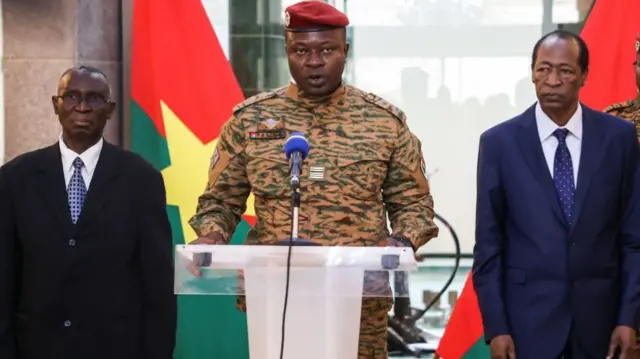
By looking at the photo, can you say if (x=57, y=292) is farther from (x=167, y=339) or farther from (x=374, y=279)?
(x=374, y=279)

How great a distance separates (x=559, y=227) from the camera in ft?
13.7

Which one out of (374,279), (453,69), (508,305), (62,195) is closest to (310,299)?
(374,279)

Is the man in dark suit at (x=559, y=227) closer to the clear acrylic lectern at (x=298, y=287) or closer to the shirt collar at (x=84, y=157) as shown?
the clear acrylic lectern at (x=298, y=287)

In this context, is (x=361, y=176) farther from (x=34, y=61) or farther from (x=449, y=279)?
(x=449, y=279)

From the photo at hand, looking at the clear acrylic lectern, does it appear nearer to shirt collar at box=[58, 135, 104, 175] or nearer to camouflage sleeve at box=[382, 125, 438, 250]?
camouflage sleeve at box=[382, 125, 438, 250]

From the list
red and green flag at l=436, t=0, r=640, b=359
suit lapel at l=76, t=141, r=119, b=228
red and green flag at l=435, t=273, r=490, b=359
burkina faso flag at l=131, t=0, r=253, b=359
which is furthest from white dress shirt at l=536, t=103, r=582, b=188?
burkina faso flag at l=131, t=0, r=253, b=359

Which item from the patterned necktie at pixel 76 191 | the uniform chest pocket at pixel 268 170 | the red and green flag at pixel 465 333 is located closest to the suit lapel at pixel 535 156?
the uniform chest pocket at pixel 268 170

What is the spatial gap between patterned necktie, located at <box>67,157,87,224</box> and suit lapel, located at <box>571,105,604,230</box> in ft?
5.77

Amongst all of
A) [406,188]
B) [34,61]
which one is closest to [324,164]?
[406,188]

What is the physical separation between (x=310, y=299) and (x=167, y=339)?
122 centimetres

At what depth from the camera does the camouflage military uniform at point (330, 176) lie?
4.44m

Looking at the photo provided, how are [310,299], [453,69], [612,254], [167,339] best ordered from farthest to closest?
[453,69], [167,339], [612,254], [310,299]

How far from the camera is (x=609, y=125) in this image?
4.30 metres

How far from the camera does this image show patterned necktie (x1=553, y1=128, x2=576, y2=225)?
4.22 m
